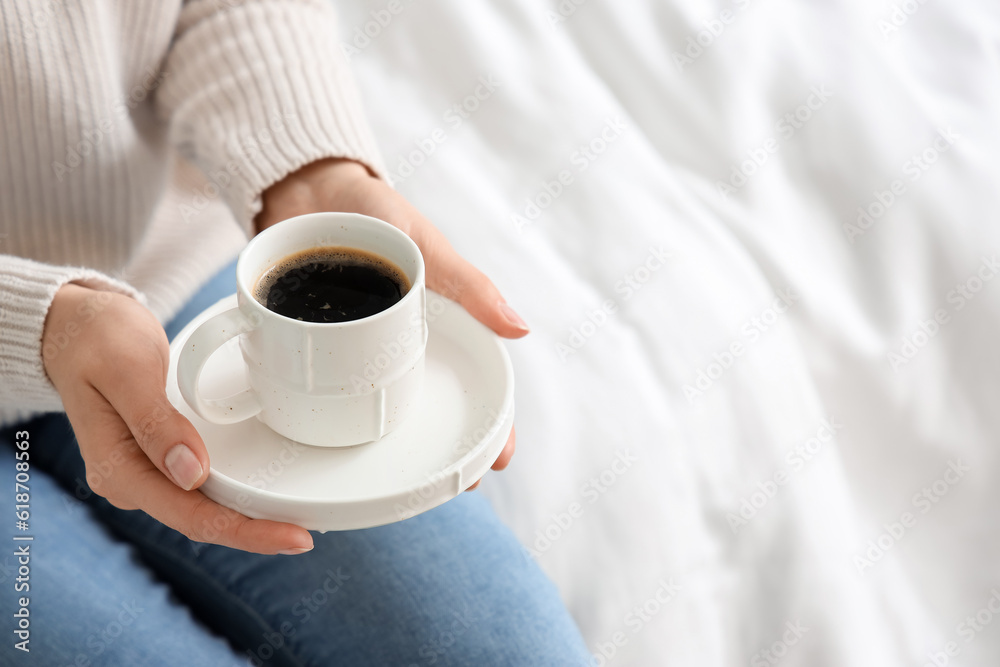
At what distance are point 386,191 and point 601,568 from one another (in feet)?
1.59

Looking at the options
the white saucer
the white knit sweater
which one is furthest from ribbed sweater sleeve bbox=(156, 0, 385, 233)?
the white saucer

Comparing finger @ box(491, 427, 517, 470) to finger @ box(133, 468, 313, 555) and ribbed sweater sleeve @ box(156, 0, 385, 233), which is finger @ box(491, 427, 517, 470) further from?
ribbed sweater sleeve @ box(156, 0, 385, 233)

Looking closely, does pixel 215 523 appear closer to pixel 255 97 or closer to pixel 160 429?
pixel 160 429

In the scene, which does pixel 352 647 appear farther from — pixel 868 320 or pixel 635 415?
pixel 868 320

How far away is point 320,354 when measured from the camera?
0.53 metres

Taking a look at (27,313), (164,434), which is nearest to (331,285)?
(164,434)

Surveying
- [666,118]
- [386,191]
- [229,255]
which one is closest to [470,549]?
[386,191]

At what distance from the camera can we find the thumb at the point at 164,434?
21.7 inches

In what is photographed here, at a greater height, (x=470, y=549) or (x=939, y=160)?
(x=939, y=160)

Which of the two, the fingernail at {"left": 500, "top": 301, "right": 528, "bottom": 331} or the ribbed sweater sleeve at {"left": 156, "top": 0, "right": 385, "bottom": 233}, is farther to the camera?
the ribbed sweater sleeve at {"left": 156, "top": 0, "right": 385, "bottom": 233}

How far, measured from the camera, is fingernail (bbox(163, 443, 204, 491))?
549 mm

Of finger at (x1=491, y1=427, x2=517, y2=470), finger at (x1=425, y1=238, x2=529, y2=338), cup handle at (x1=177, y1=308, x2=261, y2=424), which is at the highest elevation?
finger at (x1=425, y1=238, x2=529, y2=338)

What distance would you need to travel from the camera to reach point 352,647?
74cm

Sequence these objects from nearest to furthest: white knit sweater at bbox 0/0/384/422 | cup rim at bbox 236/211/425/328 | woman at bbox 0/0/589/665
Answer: cup rim at bbox 236/211/425/328 < woman at bbox 0/0/589/665 < white knit sweater at bbox 0/0/384/422
